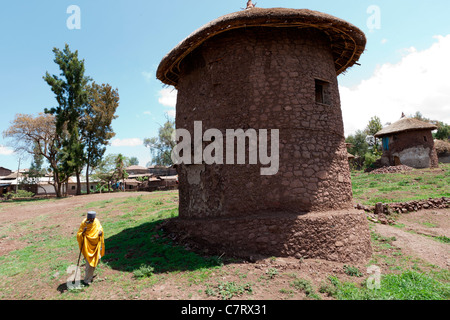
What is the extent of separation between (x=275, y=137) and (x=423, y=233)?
666cm

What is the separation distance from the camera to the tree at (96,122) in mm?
27266

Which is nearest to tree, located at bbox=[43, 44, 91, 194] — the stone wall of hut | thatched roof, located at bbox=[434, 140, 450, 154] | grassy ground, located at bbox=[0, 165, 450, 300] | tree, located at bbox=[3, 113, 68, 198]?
tree, located at bbox=[3, 113, 68, 198]

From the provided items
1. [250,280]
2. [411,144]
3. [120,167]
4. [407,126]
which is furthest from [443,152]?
[120,167]

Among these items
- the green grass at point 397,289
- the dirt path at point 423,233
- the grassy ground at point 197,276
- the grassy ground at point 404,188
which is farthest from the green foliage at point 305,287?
the grassy ground at point 404,188

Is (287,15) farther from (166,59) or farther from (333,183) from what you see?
(333,183)

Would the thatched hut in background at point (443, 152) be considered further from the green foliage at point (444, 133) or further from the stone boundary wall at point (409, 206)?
the stone boundary wall at point (409, 206)

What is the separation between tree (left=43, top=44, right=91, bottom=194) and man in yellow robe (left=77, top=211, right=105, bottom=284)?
70.3ft

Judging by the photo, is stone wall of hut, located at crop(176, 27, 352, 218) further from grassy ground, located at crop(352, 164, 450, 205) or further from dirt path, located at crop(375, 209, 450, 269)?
grassy ground, located at crop(352, 164, 450, 205)

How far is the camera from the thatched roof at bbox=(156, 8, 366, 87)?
18.7ft

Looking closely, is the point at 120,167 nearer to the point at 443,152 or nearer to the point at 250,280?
the point at 250,280
